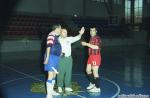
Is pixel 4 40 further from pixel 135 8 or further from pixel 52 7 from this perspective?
pixel 135 8

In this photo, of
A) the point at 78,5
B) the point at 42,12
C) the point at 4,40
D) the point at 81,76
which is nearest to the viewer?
the point at 81,76

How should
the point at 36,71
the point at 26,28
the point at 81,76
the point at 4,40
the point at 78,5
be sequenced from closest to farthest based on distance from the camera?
the point at 81,76, the point at 36,71, the point at 4,40, the point at 26,28, the point at 78,5

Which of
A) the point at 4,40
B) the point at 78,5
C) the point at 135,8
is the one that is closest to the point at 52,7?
the point at 78,5

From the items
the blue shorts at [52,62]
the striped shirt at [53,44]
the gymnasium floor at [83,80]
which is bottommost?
the gymnasium floor at [83,80]

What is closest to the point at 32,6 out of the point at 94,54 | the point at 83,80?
the point at 83,80

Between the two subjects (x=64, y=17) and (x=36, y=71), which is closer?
(x=36, y=71)

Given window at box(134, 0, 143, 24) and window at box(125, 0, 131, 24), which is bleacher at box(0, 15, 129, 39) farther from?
window at box(134, 0, 143, 24)

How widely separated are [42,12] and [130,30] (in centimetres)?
1151

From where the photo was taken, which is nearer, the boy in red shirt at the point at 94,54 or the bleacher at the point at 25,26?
the boy in red shirt at the point at 94,54

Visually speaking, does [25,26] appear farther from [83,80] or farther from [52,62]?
[52,62]

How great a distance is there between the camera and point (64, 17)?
3064cm

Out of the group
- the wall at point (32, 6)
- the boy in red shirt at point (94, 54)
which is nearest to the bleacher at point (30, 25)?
the wall at point (32, 6)

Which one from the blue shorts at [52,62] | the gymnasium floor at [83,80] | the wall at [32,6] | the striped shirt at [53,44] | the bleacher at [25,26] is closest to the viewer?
the striped shirt at [53,44]

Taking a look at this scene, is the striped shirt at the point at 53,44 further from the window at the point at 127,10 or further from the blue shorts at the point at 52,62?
the window at the point at 127,10
